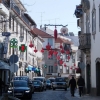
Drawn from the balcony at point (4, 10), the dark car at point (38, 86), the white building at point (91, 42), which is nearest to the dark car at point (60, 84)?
the dark car at point (38, 86)

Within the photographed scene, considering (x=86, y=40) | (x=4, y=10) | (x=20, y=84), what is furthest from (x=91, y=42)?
(x=4, y=10)

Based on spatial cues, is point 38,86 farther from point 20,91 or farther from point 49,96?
point 20,91

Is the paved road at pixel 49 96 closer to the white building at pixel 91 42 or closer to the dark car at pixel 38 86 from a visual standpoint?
the white building at pixel 91 42

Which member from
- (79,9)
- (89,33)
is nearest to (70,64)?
(79,9)

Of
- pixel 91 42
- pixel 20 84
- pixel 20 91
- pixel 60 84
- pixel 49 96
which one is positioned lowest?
pixel 49 96

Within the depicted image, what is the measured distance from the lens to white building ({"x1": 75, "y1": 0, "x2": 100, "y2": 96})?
34269mm

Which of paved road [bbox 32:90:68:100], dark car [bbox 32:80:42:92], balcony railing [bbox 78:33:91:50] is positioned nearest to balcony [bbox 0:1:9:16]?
dark car [bbox 32:80:42:92]

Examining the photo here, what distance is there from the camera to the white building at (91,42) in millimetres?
34269

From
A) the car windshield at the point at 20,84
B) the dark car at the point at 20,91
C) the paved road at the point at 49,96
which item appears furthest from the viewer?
the paved road at the point at 49,96

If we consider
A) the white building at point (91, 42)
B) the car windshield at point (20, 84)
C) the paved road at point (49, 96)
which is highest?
the white building at point (91, 42)

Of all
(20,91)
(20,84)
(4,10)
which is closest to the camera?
(20,91)

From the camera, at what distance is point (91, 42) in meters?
37.0

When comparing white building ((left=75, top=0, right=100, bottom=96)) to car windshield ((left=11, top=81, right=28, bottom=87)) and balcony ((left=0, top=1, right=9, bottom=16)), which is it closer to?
car windshield ((left=11, top=81, right=28, bottom=87))

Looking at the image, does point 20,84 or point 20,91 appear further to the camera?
point 20,84
